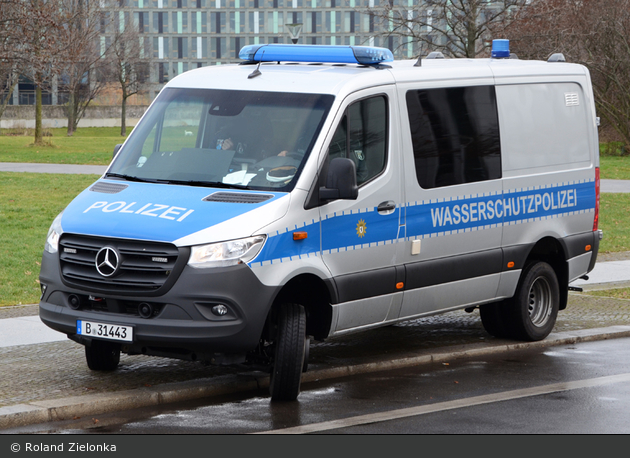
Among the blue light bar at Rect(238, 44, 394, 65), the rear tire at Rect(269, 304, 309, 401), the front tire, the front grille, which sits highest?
the blue light bar at Rect(238, 44, 394, 65)

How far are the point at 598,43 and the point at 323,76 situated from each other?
1428 inches

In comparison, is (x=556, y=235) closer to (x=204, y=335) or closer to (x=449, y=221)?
(x=449, y=221)

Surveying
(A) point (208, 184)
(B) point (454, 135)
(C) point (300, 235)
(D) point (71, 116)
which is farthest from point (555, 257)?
(D) point (71, 116)

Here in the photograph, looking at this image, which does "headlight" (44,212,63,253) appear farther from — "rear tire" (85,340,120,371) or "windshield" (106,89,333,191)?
Result: "rear tire" (85,340,120,371)

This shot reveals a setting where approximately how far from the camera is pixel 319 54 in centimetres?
797

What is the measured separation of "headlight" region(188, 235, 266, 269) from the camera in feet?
20.9

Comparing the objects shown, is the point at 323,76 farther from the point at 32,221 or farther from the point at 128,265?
the point at 32,221

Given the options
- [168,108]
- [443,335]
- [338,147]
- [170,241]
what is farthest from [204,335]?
[443,335]

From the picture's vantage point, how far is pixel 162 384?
718cm

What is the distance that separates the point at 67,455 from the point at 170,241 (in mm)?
1517

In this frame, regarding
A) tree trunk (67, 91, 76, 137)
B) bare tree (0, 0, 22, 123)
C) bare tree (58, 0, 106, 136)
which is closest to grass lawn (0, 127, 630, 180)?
bare tree (58, 0, 106, 136)

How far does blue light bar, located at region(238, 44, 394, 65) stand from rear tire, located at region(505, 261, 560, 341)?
2552 millimetres

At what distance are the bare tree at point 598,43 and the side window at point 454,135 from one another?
30967 millimetres

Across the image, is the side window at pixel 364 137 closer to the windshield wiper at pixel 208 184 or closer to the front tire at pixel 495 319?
the windshield wiper at pixel 208 184
